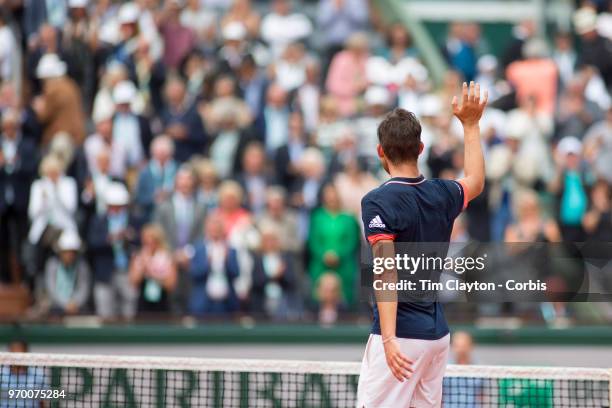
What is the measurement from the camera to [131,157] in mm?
15328

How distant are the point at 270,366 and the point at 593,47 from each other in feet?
33.4

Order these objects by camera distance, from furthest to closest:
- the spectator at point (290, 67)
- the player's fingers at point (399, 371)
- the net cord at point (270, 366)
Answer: the spectator at point (290, 67)
the net cord at point (270, 366)
the player's fingers at point (399, 371)

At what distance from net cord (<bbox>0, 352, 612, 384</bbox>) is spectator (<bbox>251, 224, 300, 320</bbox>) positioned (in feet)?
17.6

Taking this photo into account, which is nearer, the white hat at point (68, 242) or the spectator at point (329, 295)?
the spectator at point (329, 295)

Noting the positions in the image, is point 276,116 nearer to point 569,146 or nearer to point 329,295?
point 329,295

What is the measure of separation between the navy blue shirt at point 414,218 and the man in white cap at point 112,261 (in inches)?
306

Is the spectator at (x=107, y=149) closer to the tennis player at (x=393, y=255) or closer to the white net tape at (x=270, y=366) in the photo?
the white net tape at (x=270, y=366)

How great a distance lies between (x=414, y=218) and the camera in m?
6.32

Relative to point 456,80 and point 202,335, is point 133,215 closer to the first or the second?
point 202,335

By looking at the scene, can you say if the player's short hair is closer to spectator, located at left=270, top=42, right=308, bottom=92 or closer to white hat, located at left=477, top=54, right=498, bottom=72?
spectator, located at left=270, top=42, right=308, bottom=92

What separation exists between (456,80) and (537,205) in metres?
2.96

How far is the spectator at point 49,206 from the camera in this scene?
47.0 ft

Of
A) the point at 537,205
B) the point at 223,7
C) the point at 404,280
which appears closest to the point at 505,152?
the point at 537,205

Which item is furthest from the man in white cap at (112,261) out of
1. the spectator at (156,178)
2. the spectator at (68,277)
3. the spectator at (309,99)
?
the spectator at (309,99)
